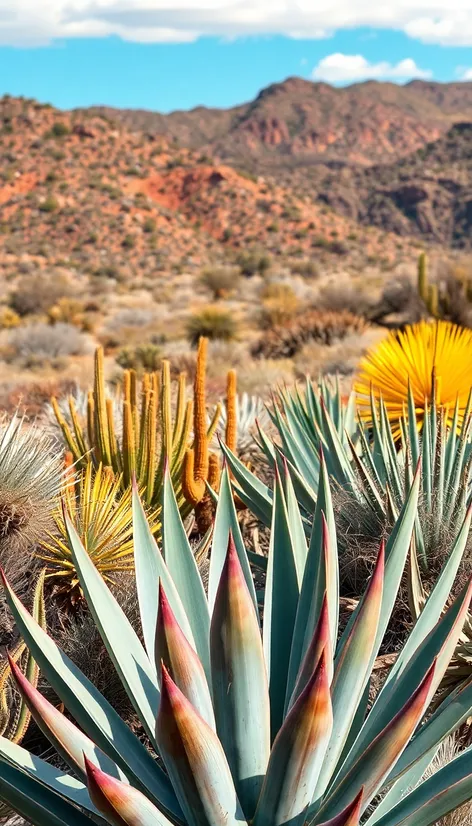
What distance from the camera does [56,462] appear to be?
3666 mm

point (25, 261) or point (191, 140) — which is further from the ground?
point (191, 140)

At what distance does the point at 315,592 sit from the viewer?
2002 millimetres

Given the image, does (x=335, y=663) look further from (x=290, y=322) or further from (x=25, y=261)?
(x=25, y=261)

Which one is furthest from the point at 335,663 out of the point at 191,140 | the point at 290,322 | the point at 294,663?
the point at 191,140

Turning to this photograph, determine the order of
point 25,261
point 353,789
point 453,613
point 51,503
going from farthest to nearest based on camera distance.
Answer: point 25,261
point 51,503
point 453,613
point 353,789

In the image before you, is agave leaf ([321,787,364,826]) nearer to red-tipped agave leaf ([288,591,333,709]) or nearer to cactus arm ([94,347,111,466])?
red-tipped agave leaf ([288,591,333,709])

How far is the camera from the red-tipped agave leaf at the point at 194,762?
145 centimetres

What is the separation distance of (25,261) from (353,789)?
3829cm

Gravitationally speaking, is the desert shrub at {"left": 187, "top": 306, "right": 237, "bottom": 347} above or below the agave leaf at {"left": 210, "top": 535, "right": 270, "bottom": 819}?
below

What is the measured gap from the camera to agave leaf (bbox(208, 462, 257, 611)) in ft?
7.09

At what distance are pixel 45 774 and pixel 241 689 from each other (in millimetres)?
539

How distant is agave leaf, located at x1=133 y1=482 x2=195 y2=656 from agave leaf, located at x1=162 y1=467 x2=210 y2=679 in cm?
4

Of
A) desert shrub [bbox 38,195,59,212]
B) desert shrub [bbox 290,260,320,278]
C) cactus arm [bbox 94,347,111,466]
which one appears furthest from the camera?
desert shrub [bbox 38,195,59,212]

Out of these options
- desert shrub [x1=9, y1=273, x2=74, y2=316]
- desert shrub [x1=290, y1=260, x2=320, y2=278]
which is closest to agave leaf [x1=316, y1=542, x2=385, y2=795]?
desert shrub [x1=9, y1=273, x2=74, y2=316]
